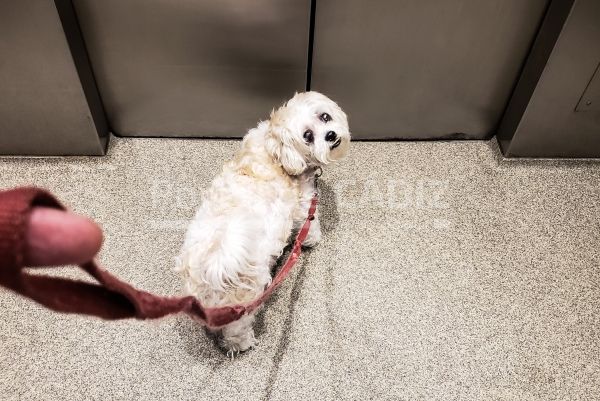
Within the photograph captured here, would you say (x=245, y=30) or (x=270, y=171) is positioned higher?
(x=245, y=30)

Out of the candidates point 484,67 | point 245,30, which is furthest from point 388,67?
point 245,30

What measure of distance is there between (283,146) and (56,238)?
95cm

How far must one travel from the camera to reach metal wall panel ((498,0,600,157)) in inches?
60.1

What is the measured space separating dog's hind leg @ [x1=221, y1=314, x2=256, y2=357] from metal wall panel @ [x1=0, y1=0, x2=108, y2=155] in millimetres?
855

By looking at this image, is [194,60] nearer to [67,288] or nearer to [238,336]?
[238,336]

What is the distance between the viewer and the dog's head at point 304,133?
1.31 metres

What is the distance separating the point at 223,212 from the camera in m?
1.21

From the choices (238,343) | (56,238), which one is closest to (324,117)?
(238,343)

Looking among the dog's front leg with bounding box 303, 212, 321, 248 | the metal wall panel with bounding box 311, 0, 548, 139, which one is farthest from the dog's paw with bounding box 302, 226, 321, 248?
the metal wall panel with bounding box 311, 0, 548, 139

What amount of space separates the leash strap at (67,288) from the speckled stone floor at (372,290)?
2.30 feet

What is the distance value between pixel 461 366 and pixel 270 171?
2.43ft

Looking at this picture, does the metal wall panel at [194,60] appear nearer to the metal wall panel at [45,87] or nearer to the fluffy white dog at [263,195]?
the metal wall panel at [45,87]

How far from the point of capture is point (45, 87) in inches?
63.3

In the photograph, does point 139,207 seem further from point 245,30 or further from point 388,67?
point 388,67
